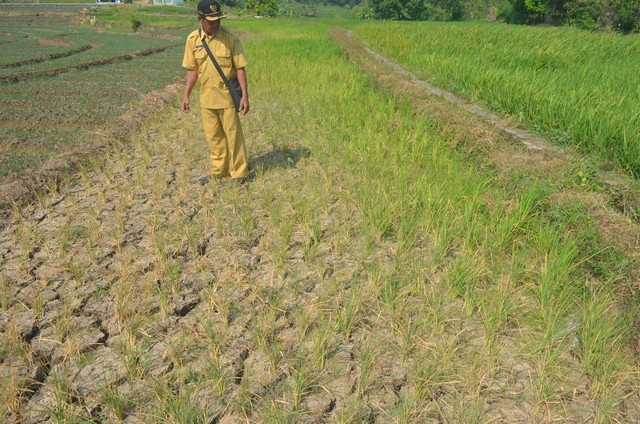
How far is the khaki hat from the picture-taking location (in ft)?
9.47

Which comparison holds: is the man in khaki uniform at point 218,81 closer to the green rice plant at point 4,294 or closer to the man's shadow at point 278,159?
the man's shadow at point 278,159

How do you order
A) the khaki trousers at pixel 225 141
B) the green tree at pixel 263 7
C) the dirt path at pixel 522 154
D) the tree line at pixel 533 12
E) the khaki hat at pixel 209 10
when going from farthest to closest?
the green tree at pixel 263 7 < the tree line at pixel 533 12 < the khaki trousers at pixel 225 141 < the khaki hat at pixel 209 10 < the dirt path at pixel 522 154

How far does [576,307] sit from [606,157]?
1528 millimetres

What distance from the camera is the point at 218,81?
3.15 m

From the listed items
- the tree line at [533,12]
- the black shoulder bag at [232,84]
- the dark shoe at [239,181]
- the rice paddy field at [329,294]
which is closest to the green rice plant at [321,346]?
the rice paddy field at [329,294]

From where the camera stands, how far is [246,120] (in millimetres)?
5312

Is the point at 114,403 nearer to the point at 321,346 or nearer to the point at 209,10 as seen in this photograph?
the point at 321,346

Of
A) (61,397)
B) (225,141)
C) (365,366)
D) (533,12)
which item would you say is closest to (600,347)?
(365,366)

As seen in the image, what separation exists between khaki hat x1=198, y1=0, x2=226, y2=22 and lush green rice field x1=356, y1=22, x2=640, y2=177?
279 centimetres

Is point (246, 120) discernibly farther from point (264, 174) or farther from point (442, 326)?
point (442, 326)

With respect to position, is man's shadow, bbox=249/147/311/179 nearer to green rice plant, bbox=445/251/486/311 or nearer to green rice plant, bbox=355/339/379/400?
green rice plant, bbox=445/251/486/311

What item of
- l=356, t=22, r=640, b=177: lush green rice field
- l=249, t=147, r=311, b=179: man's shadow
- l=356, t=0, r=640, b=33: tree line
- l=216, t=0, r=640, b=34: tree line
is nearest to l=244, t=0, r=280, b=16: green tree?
l=216, t=0, r=640, b=34: tree line

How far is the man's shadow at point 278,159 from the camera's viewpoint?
3.82 metres

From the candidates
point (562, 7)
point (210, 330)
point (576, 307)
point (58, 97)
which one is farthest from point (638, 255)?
point (562, 7)
